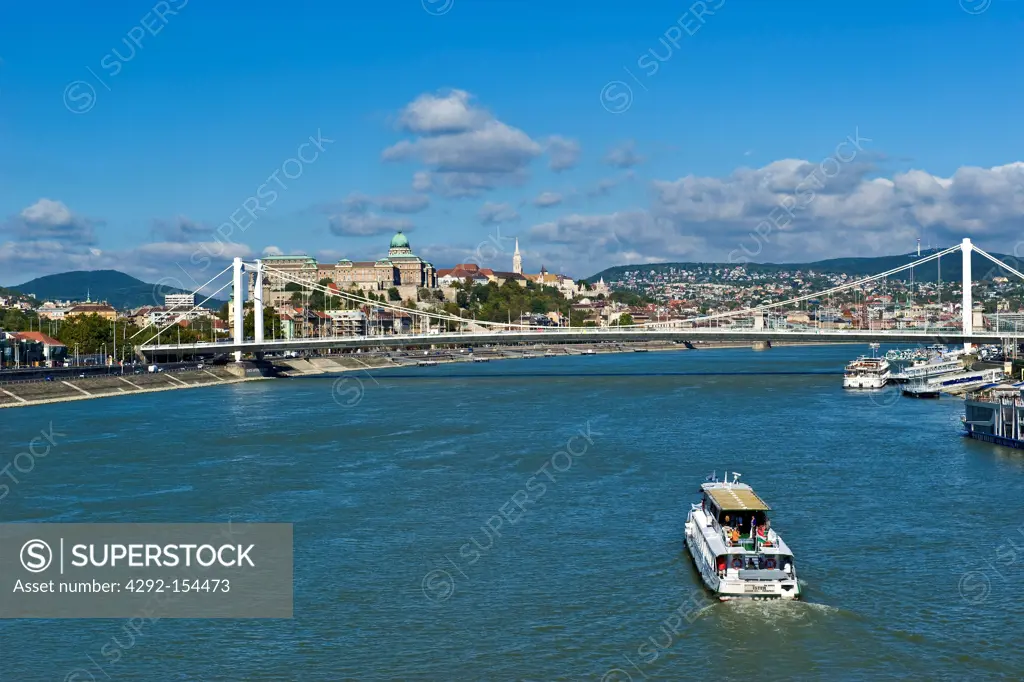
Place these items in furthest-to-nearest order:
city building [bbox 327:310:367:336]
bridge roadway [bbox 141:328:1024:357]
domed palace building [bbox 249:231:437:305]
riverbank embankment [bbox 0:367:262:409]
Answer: domed palace building [bbox 249:231:437:305] < city building [bbox 327:310:367:336] < bridge roadway [bbox 141:328:1024:357] < riverbank embankment [bbox 0:367:262:409]

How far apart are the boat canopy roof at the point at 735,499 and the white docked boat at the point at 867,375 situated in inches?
1395

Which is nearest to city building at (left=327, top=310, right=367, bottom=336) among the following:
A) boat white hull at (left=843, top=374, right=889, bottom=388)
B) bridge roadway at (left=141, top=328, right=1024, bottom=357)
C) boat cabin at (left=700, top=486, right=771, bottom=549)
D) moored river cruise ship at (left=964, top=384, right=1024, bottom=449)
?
bridge roadway at (left=141, top=328, right=1024, bottom=357)

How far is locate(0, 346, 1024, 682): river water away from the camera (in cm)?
1320

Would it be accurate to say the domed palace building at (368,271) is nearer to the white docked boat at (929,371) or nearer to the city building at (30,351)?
the city building at (30,351)

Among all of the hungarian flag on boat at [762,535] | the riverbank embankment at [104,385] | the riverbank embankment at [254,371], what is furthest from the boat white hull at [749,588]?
the riverbank embankment at [254,371]

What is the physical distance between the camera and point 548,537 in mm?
18719

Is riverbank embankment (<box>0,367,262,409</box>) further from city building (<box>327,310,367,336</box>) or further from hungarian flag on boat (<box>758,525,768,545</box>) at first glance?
city building (<box>327,310,367,336</box>)

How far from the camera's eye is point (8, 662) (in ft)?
43.0

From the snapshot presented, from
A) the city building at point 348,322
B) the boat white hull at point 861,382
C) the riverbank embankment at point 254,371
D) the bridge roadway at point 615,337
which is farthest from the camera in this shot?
the city building at point 348,322

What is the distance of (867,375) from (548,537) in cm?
3753

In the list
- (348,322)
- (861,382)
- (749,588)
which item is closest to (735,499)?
(749,588)

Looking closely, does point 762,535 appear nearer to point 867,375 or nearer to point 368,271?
point 867,375

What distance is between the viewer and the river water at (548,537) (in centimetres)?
1320

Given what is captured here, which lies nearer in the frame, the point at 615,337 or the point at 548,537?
the point at 548,537
